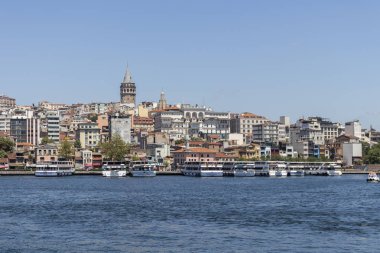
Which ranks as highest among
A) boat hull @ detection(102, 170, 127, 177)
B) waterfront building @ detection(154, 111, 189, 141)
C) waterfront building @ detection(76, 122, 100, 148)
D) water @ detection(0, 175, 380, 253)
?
waterfront building @ detection(154, 111, 189, 141)

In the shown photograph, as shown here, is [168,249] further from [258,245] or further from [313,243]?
[313,243]

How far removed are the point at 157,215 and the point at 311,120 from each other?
405ft

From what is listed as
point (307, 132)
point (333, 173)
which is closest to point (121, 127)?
point (307, 132)

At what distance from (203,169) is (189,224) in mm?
73350

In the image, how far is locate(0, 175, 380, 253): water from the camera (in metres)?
30.1

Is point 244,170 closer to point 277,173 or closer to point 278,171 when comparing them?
point 277,173

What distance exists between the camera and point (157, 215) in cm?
4181

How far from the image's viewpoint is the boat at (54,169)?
107m

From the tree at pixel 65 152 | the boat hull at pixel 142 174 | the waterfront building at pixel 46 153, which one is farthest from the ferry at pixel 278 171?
the waterfront building at pixel 46 153

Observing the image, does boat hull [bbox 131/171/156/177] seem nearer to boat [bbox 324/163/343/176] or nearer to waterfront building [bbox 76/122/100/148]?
boat [bbox 324/163/343/176]

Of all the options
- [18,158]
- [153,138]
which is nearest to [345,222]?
[18,158]

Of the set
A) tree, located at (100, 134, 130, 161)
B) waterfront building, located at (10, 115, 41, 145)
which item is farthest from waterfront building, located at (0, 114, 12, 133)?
tree, located at (100, 134, 130, 161)

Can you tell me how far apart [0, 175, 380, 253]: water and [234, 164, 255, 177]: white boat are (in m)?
55.2

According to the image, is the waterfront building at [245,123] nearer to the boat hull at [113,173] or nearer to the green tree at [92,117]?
the green tree at [92,117]
